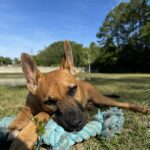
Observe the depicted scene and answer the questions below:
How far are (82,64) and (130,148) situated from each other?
7638 cm

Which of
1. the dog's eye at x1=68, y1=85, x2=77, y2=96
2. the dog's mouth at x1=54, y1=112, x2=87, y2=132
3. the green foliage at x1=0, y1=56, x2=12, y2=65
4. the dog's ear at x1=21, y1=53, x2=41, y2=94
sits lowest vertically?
the green foliage at x1=0, y1=56, x2=12, y2=65

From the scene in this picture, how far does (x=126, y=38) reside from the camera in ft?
198

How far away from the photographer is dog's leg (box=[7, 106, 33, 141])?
3.99 metres

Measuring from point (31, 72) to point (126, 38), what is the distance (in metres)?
56.7

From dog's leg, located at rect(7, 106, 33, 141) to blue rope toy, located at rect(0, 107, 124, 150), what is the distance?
88 millimetres

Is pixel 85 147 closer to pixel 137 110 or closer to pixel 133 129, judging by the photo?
pixel 133 129

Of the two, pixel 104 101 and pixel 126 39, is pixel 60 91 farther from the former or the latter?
pixel 126 39

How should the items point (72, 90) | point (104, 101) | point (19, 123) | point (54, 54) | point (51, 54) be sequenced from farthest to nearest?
1. point (51, 54)
2. point (54, 54)
3. point (104, 101)
4. point (72, 90)
5. point (19, 123)

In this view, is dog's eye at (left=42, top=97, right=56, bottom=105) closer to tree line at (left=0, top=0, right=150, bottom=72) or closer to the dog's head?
the dog's head

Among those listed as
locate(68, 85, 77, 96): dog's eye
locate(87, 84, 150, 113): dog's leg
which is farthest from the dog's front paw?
locate(87, 84, 150, 113): dog's leg

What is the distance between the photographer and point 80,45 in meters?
97.4

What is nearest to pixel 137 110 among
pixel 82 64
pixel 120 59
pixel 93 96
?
A: pixel 93 96

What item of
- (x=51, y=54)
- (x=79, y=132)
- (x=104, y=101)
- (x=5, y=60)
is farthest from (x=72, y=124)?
Answer: (x=5, y=60)

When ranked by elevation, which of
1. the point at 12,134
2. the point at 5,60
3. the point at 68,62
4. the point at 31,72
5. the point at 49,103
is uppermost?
the point at 68,62
